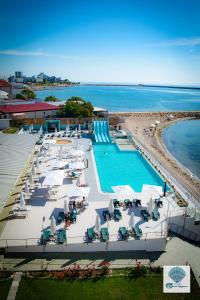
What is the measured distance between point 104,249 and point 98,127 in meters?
22.7

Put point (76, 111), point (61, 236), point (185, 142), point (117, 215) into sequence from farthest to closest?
point (185, 142), point (76, 111), point (117, 215), point (61, 236)

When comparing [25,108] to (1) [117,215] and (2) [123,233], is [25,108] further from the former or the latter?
(2) [123,233]

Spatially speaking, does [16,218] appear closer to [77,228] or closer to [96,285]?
[77,228]

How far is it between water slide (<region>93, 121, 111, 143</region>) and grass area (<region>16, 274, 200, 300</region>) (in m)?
22.0

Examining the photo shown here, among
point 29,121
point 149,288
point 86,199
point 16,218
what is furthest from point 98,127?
point 149,288

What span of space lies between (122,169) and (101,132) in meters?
10.6

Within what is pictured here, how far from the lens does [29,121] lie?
34.8 metres

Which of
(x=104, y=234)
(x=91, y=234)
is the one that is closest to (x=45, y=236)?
(x=91, y=234)

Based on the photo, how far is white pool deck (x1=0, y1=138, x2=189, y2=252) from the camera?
12.6 metres

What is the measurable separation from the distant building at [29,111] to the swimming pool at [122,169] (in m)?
11.8

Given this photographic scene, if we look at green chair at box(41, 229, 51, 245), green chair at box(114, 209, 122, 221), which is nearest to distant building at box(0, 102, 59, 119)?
green chair at box(114, 209, 122, 221)

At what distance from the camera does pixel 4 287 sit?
9977mm

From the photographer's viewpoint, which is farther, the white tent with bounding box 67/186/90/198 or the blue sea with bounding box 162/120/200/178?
the blue sea with bounding box 162/120/200/178

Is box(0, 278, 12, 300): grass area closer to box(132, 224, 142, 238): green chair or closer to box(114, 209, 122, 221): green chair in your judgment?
box(132, 224, 142, 238): green chair
